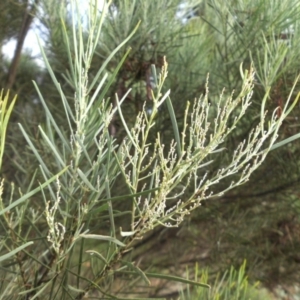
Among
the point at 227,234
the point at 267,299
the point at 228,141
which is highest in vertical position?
the point at 228,141

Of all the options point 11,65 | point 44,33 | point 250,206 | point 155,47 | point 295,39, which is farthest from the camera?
point 11,65

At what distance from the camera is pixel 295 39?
632mm

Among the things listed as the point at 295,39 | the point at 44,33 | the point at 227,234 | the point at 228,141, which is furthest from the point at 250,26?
the point at 227,234

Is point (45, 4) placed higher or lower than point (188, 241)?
higher

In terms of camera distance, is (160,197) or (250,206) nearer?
(160,197)

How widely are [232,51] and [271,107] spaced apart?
0.12m

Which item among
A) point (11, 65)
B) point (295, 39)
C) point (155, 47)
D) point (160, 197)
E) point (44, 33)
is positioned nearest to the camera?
point (160, 197)

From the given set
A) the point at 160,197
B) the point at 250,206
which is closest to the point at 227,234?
the point at 250,206

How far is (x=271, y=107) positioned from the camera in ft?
2.33

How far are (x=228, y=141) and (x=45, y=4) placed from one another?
14.6 inches

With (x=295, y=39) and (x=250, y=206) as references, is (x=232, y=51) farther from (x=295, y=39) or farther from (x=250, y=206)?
(x=250, y=206)

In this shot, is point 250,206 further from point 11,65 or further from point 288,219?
point 11,65

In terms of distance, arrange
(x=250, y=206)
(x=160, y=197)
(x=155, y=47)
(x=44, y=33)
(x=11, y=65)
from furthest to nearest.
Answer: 1. (x=11, y=65)
2. (x=250, y=206)
3. (x=44, y=33)
4. (x=155, y=47)
5. (x=160, y=197)

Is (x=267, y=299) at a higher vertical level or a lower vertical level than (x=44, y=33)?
lower
